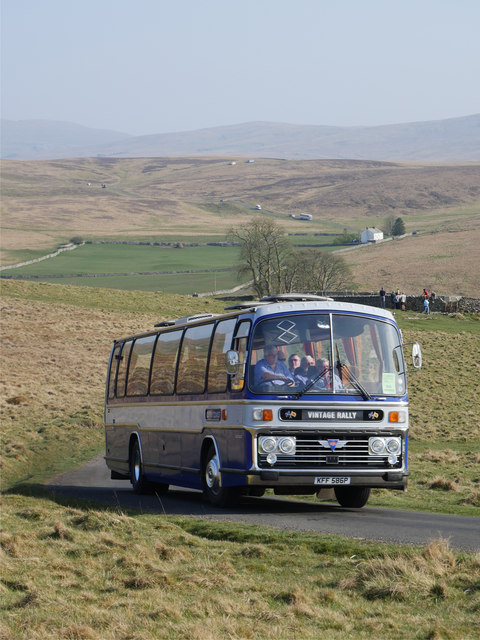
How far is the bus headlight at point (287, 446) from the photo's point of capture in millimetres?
15164

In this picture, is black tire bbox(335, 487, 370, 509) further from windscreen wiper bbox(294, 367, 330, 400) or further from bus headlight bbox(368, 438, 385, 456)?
windscreen wiper bbox(294, 367, 330, 400)

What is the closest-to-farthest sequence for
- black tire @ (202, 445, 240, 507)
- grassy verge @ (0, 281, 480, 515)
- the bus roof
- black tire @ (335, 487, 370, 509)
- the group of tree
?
the bus roof → black tire @ (202, 445, 240, 507) → black tire @ (335, 487, 370, 509) → grassy verge @ (0, 281, 480, 515) → the group of tree

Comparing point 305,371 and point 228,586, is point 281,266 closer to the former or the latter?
point 305,371

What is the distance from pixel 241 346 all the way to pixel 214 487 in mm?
2662

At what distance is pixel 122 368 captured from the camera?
76.9 feet

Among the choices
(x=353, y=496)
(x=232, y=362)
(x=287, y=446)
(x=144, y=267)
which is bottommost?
(x=353, y=496)

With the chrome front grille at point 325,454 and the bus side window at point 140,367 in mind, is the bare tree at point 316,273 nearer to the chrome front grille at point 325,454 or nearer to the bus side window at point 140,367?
the bus side window at point 140,367

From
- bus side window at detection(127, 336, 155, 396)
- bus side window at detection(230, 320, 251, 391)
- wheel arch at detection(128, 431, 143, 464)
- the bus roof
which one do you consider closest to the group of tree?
bus side window at detection(127, 336, 155, 396)

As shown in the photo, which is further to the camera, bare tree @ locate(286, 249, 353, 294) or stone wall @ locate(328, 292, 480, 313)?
bare tree @ locate(286, 249, 353, 294)

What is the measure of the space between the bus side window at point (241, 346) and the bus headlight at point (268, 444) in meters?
0.92

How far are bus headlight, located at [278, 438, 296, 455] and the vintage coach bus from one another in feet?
0.05

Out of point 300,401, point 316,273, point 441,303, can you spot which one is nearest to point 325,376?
point 300,401

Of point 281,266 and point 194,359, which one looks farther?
point 281,266

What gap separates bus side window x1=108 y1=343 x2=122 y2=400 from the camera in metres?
24.2
